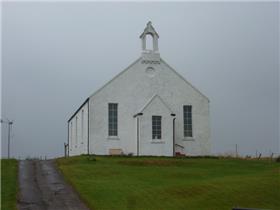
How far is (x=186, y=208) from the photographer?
1842cm

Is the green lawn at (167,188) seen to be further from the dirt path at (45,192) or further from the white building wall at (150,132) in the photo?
the white building wall at (150,132)

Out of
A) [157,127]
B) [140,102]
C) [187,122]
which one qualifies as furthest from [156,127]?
[187,122]

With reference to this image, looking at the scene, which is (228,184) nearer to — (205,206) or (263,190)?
(263,190)

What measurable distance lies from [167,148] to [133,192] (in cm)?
2215

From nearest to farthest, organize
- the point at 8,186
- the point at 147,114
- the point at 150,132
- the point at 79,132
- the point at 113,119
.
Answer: the point at 8,186
the point at 150,132
the point at 147,114
the point at 113,119
the point at 79,132

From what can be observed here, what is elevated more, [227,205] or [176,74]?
[176,74]

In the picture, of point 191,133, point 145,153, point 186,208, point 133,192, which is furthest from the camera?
point 191,133

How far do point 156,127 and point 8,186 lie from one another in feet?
70.4

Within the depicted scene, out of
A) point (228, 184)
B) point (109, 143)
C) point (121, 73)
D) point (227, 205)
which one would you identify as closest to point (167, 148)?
point (109, 143)

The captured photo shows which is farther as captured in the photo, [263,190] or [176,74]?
[176,74]

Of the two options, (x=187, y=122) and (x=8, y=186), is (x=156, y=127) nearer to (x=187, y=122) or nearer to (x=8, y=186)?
(x=187, y=122)

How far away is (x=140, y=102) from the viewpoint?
45.1m

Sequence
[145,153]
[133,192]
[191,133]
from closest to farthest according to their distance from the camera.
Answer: [133,192] → [145,153] → [191,133]

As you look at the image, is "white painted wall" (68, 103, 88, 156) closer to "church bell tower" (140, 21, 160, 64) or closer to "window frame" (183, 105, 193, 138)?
"church bell tower" (140, 21, 160, 64)
